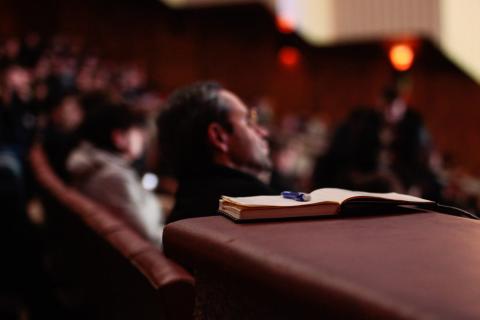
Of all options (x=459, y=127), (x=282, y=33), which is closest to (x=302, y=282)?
(x=282, y=33)

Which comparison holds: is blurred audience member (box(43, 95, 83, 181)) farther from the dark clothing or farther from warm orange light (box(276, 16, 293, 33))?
warm orange light (box(276, 16, 293, 33))

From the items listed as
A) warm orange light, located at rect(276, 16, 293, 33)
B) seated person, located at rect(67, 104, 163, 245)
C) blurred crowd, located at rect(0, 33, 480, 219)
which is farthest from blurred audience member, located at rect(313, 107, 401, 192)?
warm orange light, located at rect(276, 16, 293, 33)

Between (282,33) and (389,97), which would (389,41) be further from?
(389,97)

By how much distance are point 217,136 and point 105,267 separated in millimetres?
477

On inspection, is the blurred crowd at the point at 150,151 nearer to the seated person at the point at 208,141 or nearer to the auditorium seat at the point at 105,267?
the seated person at the point at 208,141

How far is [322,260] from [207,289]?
0.28 m

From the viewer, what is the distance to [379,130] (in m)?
3.51

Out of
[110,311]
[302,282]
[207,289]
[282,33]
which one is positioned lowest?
[110,311]

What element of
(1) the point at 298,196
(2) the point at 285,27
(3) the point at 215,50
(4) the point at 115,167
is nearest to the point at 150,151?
(2) the point at 285,27

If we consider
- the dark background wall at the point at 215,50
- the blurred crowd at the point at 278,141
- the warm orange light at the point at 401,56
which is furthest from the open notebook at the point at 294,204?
the dark background wall at the point at 215,50

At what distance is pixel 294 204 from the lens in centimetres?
103

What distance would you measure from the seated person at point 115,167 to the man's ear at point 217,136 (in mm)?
882

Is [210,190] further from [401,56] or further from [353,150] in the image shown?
[401,56]

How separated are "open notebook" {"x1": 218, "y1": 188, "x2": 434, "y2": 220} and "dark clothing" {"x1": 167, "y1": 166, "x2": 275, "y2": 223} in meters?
0.57
